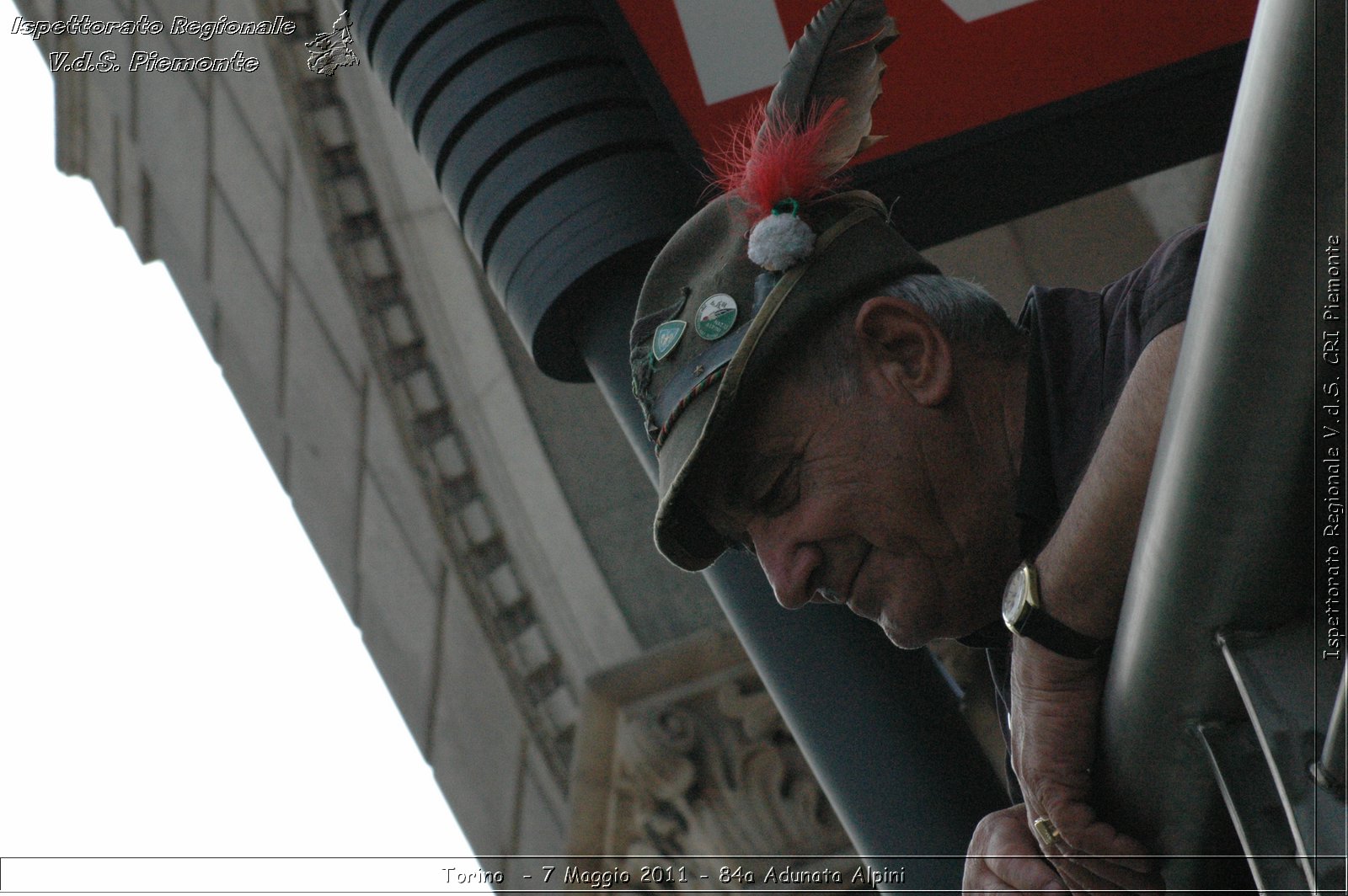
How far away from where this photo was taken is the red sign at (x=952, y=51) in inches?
108

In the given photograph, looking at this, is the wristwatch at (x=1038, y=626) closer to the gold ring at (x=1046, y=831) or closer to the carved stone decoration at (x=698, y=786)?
the gold ring at (x=1046, y=831)

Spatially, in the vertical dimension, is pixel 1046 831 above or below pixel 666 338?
below

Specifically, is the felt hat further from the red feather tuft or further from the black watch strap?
the black watch strap

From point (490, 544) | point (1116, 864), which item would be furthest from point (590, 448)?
point (1116, 864)

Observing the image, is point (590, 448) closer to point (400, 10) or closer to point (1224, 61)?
point (400, 10)

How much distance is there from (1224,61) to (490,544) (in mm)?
3210

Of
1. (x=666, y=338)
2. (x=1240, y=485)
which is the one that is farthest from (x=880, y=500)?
(x=1240, y=485)

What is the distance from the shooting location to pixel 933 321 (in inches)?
78.3

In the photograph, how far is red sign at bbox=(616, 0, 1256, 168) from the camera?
2.74 metres

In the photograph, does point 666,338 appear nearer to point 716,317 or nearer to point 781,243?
point 716,317

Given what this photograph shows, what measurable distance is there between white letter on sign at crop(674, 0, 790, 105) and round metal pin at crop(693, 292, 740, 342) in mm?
807

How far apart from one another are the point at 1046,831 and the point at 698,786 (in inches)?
105

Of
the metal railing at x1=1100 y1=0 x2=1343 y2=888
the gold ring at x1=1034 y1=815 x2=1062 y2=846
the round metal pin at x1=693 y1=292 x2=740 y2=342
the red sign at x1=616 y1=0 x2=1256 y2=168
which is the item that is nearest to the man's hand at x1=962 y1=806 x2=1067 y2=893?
the gold ring at x1=1034 y1=815 x2=1062 y2=846

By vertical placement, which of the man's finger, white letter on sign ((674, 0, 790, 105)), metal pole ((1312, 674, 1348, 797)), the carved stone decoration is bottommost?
the carved stone decoration
